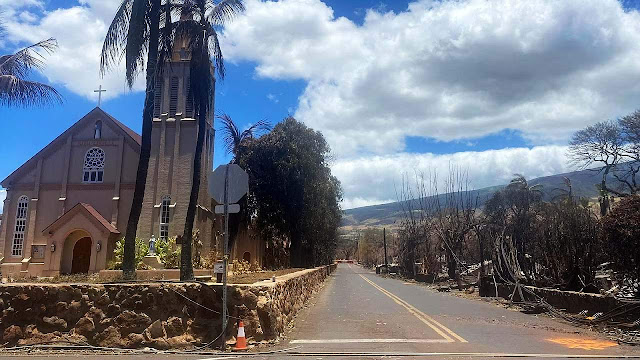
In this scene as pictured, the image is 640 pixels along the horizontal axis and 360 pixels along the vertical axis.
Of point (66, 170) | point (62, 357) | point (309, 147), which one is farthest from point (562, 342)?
point (66, 170)

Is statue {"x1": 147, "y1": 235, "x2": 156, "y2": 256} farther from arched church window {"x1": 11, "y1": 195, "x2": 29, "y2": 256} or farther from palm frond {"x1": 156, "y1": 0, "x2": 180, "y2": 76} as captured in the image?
palm frond {"x1": 156, "y1": 0, "x2": 180, "y2": 76}

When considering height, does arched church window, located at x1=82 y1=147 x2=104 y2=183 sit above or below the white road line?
above

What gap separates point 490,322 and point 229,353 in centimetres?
795

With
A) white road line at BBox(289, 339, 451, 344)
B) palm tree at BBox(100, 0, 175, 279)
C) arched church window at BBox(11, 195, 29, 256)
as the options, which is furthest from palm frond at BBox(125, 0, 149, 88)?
arched church window at BBox(11, 195, 29, 256)

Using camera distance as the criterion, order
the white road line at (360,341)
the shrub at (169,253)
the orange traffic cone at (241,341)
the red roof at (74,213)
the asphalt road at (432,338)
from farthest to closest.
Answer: the red roof at (74,213) → the shrub at (169,253) → the white road line at (360,341) → the orange traffic cone at (241,341) → the asphalt road at (432,338)

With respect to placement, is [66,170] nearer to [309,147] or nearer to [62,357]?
[309,147]

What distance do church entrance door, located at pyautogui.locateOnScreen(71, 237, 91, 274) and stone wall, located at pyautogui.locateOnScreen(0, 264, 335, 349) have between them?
23703 millimetres

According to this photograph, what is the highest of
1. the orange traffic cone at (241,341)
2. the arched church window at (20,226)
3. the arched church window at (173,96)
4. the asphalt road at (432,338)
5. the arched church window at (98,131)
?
the arched church window at (173,96)

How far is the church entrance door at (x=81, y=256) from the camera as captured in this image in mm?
31672

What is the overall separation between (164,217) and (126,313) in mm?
23673

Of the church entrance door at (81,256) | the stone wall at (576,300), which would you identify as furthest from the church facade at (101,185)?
the stone wall at (576,300)

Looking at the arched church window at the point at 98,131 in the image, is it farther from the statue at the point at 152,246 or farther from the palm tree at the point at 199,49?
the palm tree at the point at 199,49

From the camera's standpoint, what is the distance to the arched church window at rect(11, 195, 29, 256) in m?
33.2

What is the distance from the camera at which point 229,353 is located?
9.18 metres
